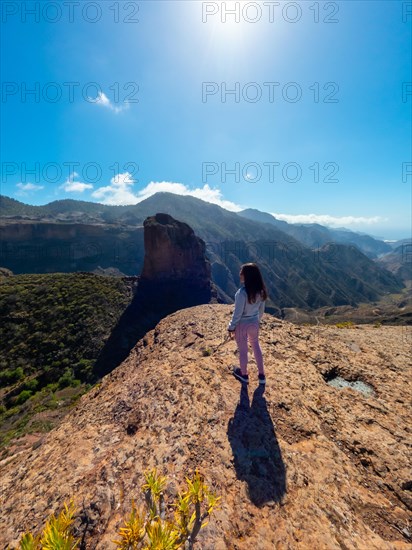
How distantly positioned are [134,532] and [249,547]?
4.44ft

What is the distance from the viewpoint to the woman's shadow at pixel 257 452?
12.5 ft

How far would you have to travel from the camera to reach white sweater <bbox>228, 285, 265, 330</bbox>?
571cm

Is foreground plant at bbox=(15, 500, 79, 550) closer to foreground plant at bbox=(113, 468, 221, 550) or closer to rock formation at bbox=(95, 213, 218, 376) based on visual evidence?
foreground plant at bbox=(113, 468, 221, 550)

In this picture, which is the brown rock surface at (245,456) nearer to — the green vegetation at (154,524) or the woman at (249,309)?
the green vegetation at (154,524)

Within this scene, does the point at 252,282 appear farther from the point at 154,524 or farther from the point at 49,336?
the point at 49,336

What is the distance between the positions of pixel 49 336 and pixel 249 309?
33.6m

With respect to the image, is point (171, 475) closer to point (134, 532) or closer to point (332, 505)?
point (134, 532)

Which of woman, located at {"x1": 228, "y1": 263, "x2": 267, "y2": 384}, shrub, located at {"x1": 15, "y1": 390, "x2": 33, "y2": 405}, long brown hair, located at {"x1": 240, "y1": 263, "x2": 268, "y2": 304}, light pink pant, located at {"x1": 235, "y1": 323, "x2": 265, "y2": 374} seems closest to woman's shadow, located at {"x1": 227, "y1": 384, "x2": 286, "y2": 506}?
light pink pant, located at {"x1": 235, "y1": 323, "x2": 265, "y2": 374}

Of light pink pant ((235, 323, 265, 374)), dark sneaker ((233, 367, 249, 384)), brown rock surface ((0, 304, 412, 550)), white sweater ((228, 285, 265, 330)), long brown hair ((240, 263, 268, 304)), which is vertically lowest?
brown rock surface ((0, 304, 412, 550))

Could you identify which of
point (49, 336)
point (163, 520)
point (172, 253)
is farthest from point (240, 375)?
point (172, 253)

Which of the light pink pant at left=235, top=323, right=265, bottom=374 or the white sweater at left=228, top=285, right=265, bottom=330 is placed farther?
the light pink pant at left=235, top=323, right=265, bottom=374

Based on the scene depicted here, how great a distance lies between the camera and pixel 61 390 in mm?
25328

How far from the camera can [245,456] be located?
14.3ft

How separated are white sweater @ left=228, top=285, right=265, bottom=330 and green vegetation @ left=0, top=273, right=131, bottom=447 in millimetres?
16437
